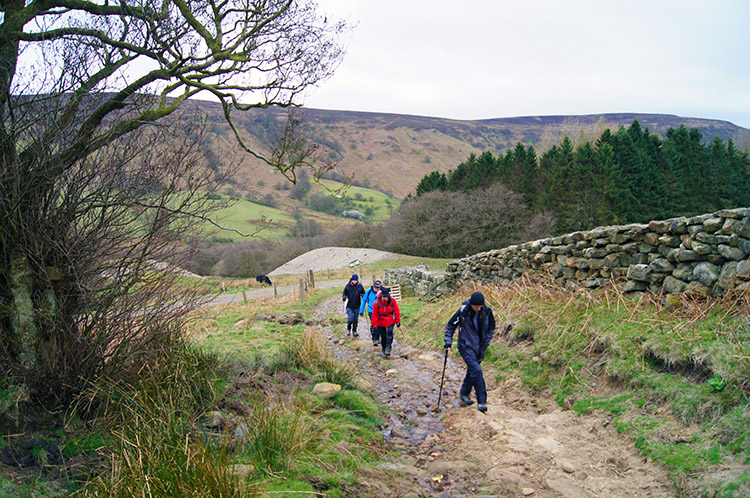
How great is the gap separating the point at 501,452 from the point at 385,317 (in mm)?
5216

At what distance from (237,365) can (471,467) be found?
371cm

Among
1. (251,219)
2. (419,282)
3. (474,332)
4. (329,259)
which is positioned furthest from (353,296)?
(329,259)

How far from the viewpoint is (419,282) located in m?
21.5

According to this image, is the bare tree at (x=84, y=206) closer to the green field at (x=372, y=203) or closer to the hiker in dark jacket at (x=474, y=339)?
the hiker in dark jacket at (x=474, y=339)

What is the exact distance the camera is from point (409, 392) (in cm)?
782

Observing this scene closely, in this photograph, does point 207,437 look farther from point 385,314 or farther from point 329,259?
point 329,259

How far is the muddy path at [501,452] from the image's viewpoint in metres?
4.40

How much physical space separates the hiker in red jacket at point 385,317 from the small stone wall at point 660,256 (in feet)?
11.7

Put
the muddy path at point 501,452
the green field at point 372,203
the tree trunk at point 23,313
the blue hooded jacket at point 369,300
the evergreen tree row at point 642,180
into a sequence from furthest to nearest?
the green field at point 372,203, the evergreen tree row at point 642,180, the blue hooded jacket at point 369,300, the muddy path at point 501,452, the tree trunk at point 23,313

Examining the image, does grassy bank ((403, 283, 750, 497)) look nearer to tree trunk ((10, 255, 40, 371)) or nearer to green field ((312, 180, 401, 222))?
tree trunk ((10, 255, 40, 371))

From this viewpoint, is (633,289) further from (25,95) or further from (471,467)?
(25,95)

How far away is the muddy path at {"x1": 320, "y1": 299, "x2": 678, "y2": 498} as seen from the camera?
14.4 ft

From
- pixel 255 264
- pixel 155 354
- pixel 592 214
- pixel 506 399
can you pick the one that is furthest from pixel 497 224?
pixel 155 354

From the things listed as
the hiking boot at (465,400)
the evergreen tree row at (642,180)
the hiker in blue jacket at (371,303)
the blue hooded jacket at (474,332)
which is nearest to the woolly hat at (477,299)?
the blue hooded jacket at (474,332)
